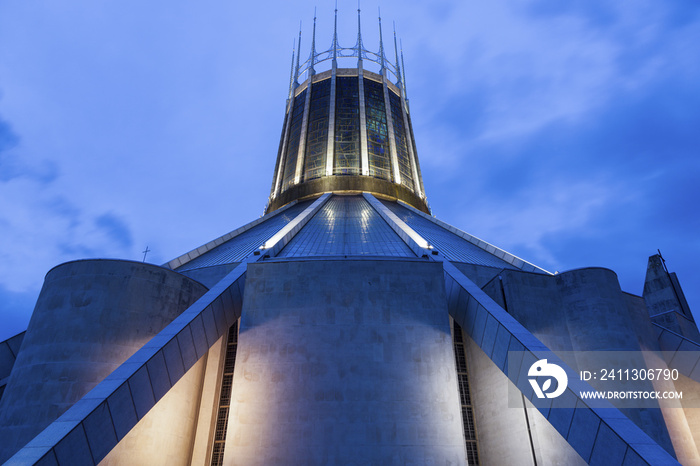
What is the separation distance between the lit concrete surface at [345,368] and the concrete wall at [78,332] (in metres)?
2.81

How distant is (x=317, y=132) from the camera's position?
28.6 metres

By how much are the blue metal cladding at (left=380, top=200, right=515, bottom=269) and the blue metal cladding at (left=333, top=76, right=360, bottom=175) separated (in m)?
4.33

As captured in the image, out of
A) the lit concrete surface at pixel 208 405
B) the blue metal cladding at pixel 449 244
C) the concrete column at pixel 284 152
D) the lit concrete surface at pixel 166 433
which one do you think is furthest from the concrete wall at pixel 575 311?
the concrete column at pixel 284 152

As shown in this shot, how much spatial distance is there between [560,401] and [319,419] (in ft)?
17.7

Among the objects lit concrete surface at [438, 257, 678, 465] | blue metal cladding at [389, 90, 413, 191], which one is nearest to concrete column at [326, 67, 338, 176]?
blue metal cladding at [389, 90, 413, 191]

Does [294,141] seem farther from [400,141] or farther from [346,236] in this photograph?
[346,236]

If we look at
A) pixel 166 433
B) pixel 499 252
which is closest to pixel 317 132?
pixel 499 252

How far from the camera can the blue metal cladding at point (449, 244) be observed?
17.2m

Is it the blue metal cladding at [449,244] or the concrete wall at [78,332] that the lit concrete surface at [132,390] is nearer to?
the concrete wall at [78,332]

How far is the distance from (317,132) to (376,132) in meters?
3.61

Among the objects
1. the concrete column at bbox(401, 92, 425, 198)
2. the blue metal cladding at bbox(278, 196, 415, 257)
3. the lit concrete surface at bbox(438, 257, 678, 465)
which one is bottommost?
the lit concrete surface at bbox(438, 257, 678, 465)

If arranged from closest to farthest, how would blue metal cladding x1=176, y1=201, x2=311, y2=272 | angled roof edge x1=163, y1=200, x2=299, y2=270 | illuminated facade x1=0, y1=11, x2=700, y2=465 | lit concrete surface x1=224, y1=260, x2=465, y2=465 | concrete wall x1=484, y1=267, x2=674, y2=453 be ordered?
illuminated facade x1=0, y1=11, x2=700, y2=465 < lit concrete surface x1=224, y1=260, x2=465, y2=465 < concrete wall x1=484, y1=267, x2=674, y2=453 < blue metal cladding x1=176, y1=201, x2=311, y2=272 < angled roof edge x1=163, y1=200, x2=299, y2=270

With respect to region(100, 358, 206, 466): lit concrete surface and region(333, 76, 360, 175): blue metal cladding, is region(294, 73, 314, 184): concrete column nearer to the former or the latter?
region(333, 76, 360, 175): blue metal cladding

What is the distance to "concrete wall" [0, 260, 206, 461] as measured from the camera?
35.9 feet
